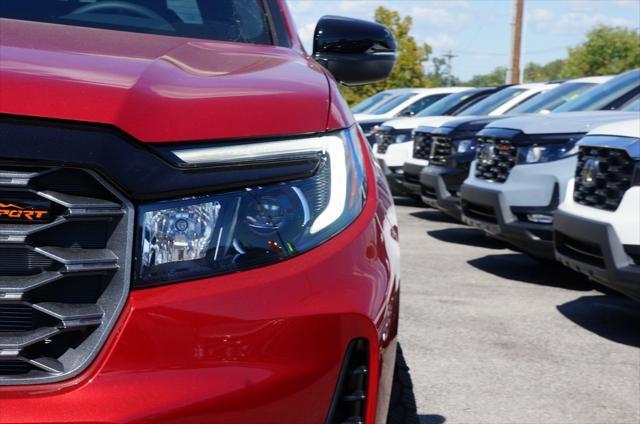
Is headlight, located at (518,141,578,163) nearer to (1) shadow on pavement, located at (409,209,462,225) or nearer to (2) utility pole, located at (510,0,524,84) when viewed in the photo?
(1) shadow on pavement, located at (409,209,462,225)

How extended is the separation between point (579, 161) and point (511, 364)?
1.47 metres

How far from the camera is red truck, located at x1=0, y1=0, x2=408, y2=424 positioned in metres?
1.67

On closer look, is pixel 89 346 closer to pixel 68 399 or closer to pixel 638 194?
pixel 68 399

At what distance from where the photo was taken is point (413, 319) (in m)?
5.98

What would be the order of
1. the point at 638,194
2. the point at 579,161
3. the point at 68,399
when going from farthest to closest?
the point at 579,161 → the point at 638,194 → the point at 68,399

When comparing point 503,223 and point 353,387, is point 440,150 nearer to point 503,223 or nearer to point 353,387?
point 503,223

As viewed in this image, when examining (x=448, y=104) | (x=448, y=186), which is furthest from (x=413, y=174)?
(x=448, y=104)

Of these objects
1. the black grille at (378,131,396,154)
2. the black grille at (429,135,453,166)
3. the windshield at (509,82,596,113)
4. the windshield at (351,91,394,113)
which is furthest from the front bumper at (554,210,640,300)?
the windshield at (351,91,394,113)

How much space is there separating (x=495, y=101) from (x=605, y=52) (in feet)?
140

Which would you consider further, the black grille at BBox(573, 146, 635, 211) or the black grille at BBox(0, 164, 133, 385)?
the black grille at BBox(573, 146, 635, 211)

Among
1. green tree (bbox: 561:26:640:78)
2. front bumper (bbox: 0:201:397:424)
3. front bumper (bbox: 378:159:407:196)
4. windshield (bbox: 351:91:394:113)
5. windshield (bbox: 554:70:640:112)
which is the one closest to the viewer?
front bumper (bbox: 0:201:397:424)

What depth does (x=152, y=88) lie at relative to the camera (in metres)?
1.88

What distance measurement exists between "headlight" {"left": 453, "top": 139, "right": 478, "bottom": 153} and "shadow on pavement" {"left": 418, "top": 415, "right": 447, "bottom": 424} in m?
6.01

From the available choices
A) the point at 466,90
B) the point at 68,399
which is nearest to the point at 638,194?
the point at 68,399
